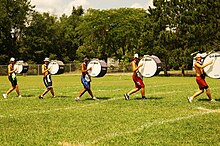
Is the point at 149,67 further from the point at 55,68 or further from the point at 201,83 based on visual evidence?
the point at 55,68

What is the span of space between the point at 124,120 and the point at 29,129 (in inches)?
109

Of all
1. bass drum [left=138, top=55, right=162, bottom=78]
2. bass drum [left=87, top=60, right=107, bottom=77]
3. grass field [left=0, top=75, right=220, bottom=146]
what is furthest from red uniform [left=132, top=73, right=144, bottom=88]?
bass drum [left=87, top=60, right=107, bottom=77]

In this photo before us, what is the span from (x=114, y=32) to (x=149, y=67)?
61.0 metres

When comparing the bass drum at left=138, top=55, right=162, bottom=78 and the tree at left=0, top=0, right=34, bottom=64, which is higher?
the tree at left=0, top=0, right=34, bottom=64

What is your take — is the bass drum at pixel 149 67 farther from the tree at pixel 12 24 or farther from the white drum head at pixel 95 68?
the tree at pixel 12 24

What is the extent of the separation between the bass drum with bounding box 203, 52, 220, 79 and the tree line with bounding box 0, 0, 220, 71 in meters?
35.7

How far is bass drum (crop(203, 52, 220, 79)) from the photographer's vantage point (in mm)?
16219

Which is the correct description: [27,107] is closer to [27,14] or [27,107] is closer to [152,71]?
[152,71]

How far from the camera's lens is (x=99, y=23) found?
261ft

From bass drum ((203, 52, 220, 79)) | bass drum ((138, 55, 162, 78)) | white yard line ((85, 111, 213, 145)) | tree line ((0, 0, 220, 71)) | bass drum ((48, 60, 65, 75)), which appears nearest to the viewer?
white yard line ((85, 111, 213, 145))

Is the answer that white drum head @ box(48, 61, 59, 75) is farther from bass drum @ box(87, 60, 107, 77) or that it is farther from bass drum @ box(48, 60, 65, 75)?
bass drum @ box(87, 60, 107, 77)

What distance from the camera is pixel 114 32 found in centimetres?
7900

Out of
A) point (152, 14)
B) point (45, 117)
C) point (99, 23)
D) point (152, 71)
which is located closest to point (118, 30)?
point (99, 23)

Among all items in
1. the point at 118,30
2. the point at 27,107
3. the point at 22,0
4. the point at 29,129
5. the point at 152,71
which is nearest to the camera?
the point at 29,129
